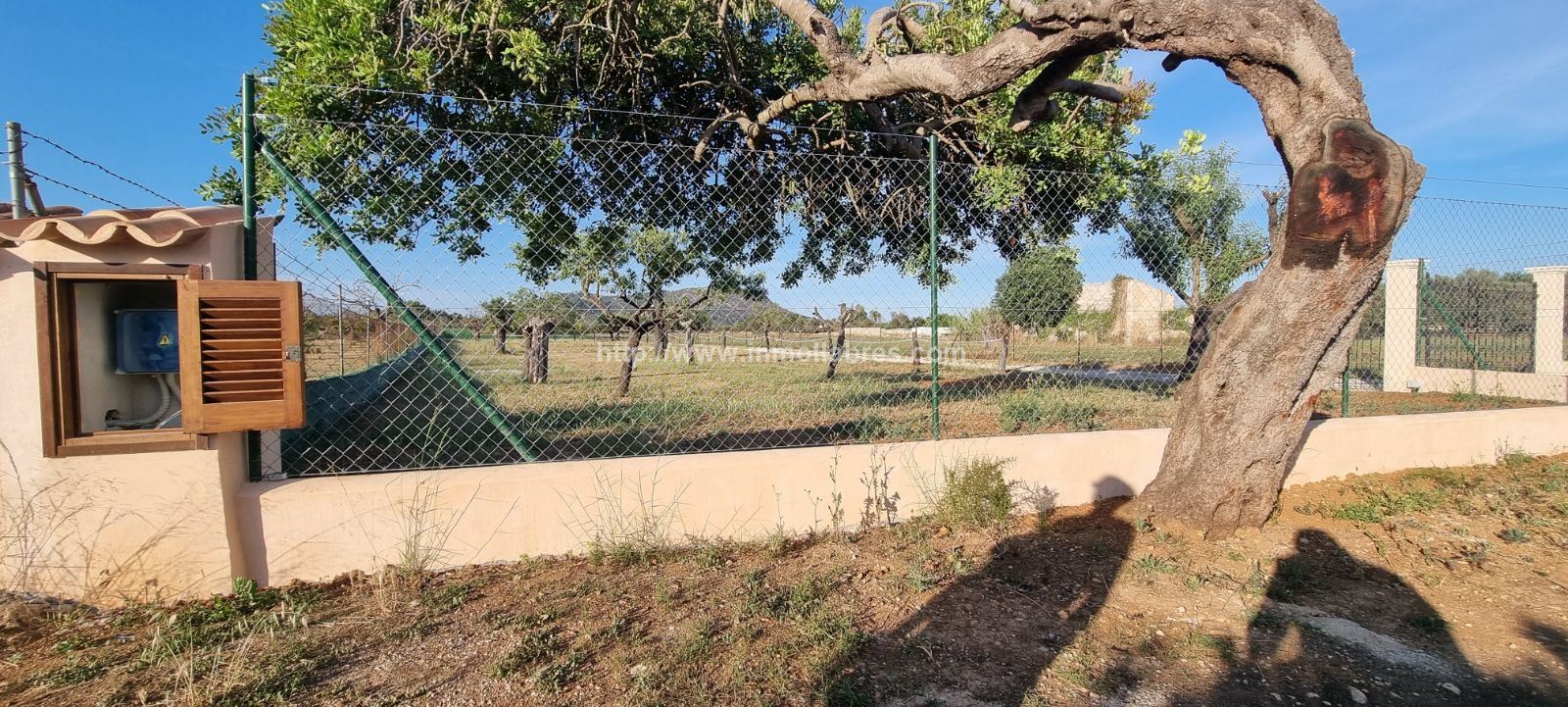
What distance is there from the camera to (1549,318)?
8.93m

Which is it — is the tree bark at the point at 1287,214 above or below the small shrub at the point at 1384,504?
above

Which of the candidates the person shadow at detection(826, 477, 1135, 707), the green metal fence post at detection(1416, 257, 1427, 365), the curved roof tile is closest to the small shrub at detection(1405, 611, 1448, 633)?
the person shadow at detection(826, 477, 1135, 707)

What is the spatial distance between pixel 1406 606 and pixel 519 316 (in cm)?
476

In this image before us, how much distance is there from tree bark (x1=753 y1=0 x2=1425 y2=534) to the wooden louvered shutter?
11.8 ft

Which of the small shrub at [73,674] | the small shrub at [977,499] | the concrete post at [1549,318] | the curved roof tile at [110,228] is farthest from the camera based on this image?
the concrete post at [1549,318]

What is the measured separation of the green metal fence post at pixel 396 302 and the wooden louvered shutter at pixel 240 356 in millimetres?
268

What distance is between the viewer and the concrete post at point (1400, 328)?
902 cm

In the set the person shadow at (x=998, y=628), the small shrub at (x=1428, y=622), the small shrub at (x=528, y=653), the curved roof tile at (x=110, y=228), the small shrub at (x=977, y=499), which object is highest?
the curved roof tile at (x=110, y=228)

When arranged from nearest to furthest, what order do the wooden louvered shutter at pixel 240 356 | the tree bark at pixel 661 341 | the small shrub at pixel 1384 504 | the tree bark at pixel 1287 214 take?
the wooden louvered shutter at pixel 240 356 → the tree bark at pixel 1287 214 → the small shrub at pixel 1384 504 → the tree bark at pixel 661 341

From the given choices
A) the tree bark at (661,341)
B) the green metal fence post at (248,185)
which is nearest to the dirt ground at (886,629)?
the green metal fence post at (248,185)

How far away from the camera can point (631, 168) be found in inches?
203

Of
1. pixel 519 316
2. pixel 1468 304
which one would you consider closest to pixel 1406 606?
pixel 519 316

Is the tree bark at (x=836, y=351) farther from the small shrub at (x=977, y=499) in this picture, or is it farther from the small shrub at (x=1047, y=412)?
the small shrub at (x=1047, y=412)

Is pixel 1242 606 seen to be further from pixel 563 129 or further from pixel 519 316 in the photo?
pixel 563 129
